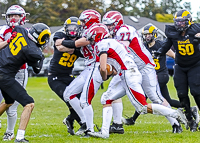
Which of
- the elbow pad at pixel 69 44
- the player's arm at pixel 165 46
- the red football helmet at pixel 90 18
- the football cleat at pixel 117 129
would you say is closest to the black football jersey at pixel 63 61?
the elbow pad at pixel 69 44

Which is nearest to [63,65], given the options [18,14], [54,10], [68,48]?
[68,48]

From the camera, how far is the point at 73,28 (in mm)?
5992

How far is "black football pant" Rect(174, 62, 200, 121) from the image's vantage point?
620 cm

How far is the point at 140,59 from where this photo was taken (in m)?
6.09

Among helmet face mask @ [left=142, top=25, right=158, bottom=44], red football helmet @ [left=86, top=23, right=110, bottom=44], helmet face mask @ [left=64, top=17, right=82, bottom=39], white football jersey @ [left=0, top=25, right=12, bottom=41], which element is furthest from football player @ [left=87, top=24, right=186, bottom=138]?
helmet face mask @ [left=142, top=25, right=158, bottom=44]

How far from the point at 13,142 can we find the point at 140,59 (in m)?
2.30

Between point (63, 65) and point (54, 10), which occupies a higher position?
point (63, 65)

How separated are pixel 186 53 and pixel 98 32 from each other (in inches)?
62.0

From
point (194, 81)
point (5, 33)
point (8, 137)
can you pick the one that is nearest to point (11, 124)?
point (8, 137)

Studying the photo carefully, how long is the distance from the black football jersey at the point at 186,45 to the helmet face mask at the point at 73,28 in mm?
1497

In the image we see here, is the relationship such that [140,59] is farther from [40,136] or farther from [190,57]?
[40,136]

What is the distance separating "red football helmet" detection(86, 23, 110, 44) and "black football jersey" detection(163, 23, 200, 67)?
4.29 ft

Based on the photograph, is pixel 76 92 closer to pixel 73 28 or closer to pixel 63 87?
pixel 63 87

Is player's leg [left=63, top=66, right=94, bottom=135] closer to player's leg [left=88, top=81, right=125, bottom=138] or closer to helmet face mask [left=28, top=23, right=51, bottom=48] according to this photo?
player's leg [left=88, top=81, right=125, bottom=138]
